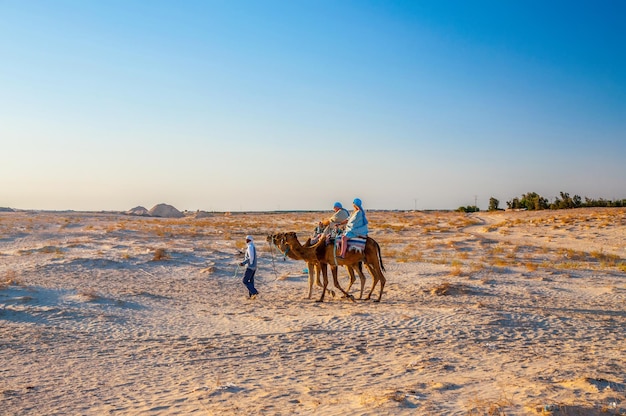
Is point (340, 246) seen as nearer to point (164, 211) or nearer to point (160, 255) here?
point (160, 255)

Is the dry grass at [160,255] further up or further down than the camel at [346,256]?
further down

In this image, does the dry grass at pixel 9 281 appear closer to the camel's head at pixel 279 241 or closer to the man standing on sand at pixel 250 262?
the man standing on sand at pixel 250 262

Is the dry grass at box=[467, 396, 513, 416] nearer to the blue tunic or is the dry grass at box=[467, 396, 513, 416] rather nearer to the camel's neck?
the blue tunic

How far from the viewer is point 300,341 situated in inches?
426

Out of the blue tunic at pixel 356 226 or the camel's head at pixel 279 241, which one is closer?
the blue tunic at pixel 356 226

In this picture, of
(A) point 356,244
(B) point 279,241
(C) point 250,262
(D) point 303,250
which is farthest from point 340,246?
(C) point 250,262

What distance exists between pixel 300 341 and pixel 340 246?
4.15 metres

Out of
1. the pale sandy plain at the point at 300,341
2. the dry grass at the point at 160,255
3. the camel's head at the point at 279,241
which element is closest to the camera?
the pale sandy plain at the point at 300,341

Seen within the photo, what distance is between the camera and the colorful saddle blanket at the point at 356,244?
1441 centimetres

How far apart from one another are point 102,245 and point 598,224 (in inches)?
1328

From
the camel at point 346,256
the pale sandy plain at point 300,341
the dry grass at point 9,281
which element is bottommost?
the pale sandy plain at point 300,341

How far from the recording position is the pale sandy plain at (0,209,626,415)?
290 inches

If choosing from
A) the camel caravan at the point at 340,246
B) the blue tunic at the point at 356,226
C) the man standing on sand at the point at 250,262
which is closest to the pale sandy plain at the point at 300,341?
the man standing on sand at the point at 250,262

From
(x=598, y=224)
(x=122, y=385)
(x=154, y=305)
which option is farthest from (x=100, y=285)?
(x=598, y=224)
